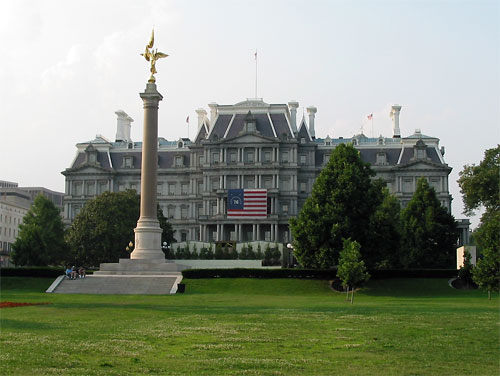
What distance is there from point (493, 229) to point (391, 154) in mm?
62470

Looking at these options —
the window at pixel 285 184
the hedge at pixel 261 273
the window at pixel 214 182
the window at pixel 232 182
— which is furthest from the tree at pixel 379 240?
the window at pixel 214 182

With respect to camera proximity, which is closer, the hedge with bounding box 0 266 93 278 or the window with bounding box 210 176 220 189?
the hedge with bounding box 0 266 93 278

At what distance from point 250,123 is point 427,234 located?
38375 millimetres

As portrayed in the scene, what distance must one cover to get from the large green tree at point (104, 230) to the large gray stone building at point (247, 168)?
2734cm

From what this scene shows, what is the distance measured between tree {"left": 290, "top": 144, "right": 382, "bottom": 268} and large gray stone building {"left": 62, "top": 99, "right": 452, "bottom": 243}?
134ft

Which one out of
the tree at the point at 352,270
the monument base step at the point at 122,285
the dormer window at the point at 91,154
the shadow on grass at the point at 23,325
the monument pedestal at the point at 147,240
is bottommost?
the monument base step at the point at 122,285

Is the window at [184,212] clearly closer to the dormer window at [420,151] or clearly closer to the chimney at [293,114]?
the chimney at [293,114]

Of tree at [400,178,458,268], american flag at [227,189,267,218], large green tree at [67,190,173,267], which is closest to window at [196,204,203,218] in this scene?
american flag at [227,189,267,218]

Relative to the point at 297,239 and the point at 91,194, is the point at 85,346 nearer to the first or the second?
the point at 297,239

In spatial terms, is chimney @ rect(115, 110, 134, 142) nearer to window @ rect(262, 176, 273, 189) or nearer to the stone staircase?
window @ rect(262, 176, 273, 189)

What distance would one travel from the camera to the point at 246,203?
3713 inches

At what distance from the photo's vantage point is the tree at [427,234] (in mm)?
74000

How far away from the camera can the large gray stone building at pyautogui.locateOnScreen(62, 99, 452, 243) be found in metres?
103

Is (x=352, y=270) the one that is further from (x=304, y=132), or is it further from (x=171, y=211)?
(x=171, y=211)
